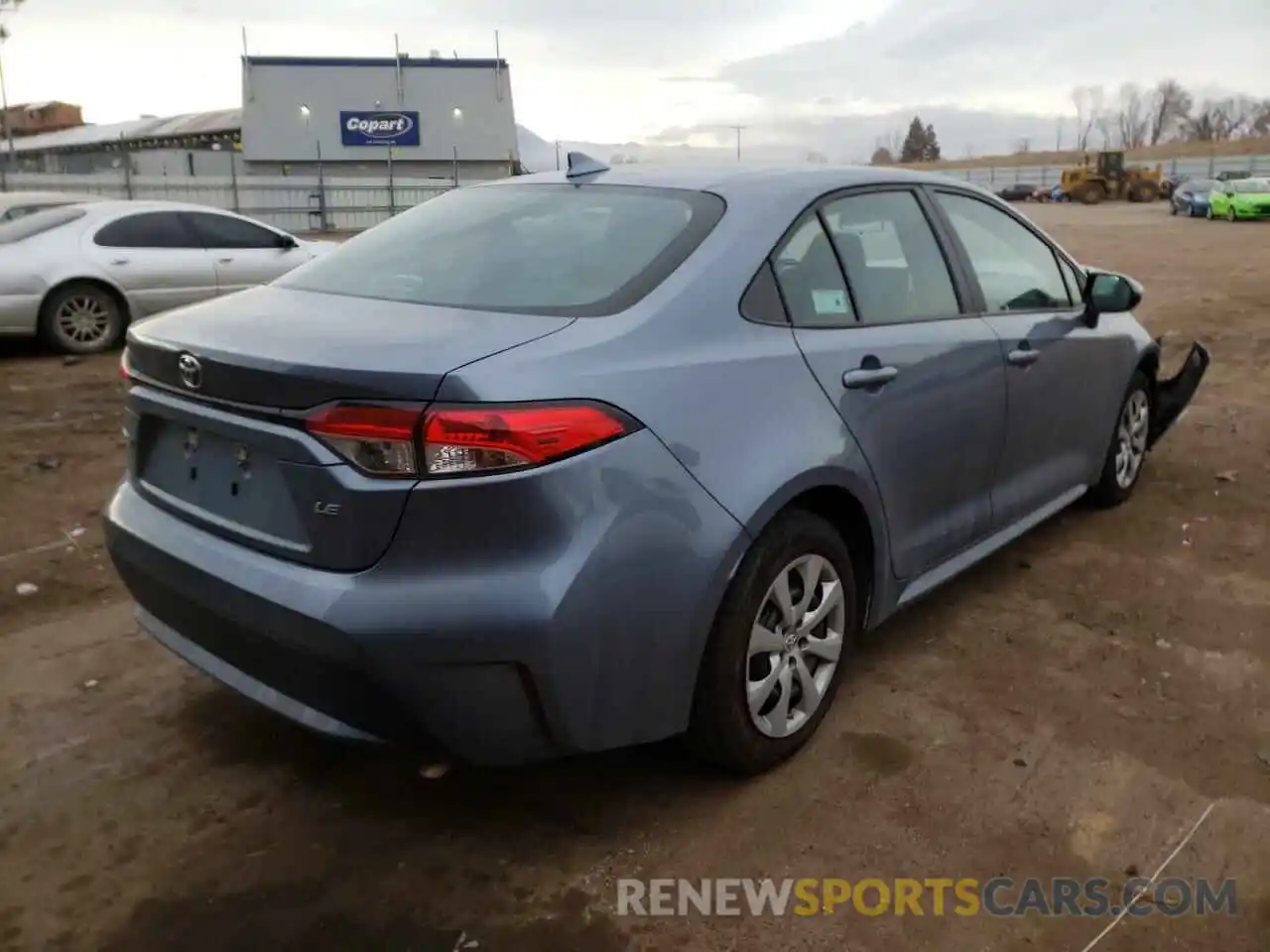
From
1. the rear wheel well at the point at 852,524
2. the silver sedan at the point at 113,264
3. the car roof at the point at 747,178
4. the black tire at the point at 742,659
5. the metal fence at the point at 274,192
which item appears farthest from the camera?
the metal fence at the point at 274,192

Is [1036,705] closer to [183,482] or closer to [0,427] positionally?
[183,482]

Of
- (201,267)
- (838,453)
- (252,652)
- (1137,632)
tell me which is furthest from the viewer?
(201,267)

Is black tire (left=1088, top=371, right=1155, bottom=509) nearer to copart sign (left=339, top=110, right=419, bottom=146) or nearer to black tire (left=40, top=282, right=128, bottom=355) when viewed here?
black tire (left=40, top=282, right=128, bottom=355)

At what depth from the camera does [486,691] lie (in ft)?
7.65

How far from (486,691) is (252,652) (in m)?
0.61

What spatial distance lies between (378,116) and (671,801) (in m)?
41.6

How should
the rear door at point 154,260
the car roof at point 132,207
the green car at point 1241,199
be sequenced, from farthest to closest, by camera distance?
the green car at point 1241,199, the car roof at point 132,207, the rear door at point 154,260

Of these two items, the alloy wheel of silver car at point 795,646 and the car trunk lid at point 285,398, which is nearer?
the car trunk lid at point 285,398

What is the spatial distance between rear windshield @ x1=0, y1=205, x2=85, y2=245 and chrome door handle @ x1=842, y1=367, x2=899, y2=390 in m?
8.45

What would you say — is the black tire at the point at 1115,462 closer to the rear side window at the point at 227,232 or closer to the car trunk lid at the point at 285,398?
the car trunk lid at the point at 285,398

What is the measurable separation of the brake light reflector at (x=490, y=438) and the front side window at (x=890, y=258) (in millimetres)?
1329

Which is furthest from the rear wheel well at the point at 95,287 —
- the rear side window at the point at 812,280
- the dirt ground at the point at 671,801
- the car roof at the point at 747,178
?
the rear side window at the point at 812,280

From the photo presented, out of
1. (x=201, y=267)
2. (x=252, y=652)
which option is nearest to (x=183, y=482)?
(x=252, y=652)

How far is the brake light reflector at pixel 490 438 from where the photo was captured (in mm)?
2242
